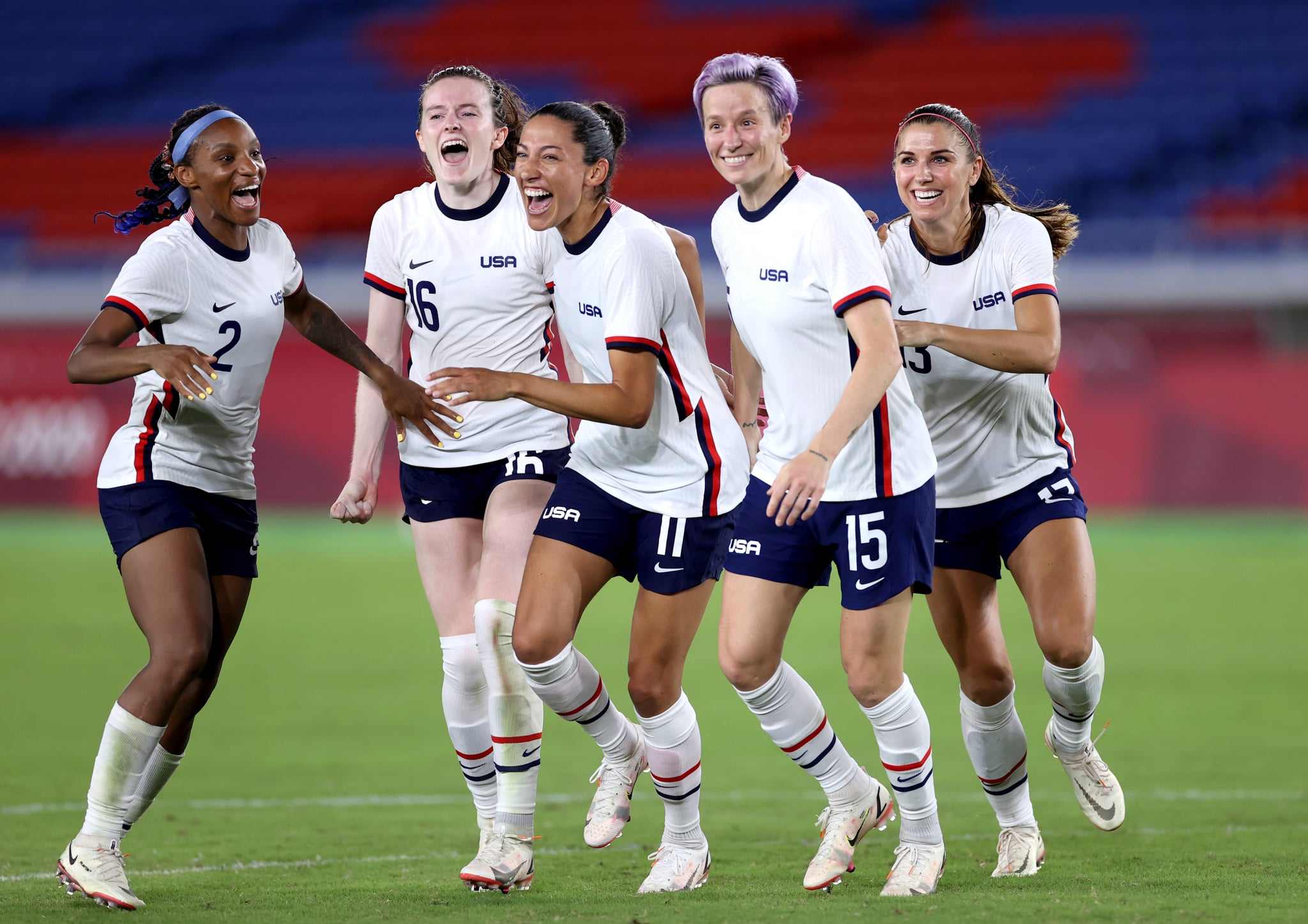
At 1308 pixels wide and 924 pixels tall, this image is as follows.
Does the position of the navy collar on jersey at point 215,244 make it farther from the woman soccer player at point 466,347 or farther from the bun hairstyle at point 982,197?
the bun hairstyle at point 982,197

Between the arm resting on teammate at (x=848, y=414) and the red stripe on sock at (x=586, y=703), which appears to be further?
the red stripe on sock at (x=586, y=703)

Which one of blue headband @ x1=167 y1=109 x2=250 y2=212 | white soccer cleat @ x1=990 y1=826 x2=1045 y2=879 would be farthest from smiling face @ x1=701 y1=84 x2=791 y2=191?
white soccer cleat @ x1=990 y1=826 x2=1045 y2=879

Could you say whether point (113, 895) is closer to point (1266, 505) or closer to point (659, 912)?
point (659, 912)

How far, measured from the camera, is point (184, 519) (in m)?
5.37

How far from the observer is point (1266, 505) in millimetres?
18188

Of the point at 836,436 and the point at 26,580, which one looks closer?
the point at 836,436

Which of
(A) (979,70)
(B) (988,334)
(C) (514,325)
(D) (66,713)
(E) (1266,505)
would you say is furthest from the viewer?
(A) (979,70)

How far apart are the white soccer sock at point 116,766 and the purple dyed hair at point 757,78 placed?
2.67 metres

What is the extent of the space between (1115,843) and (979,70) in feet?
67.3

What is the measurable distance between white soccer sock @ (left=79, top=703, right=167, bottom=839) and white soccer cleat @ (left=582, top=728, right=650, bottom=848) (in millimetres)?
1583

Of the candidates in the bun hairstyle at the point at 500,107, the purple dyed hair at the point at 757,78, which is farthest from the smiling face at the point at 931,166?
the bun hairstyle at the point at 500,107

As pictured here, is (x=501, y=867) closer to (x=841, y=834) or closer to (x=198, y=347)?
(x=841, y=834)

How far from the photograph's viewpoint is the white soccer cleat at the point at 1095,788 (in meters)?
6.09

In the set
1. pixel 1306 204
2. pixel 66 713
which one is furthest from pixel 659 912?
pixel 1306 204
